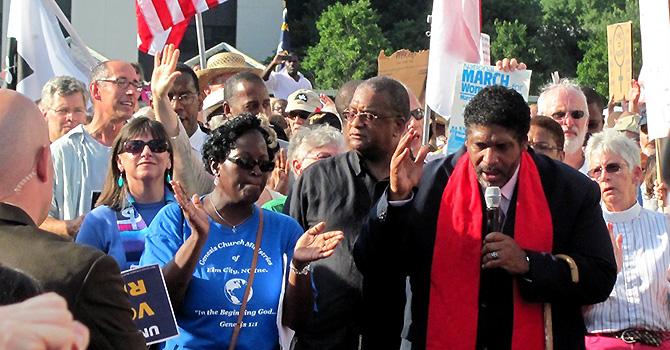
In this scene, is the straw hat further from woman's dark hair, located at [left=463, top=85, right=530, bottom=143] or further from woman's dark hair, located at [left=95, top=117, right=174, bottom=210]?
woman's dark hair, located at [left=463, top=85, right=530, bottom=143]

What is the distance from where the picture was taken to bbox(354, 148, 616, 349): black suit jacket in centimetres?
486

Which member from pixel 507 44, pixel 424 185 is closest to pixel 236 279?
pixel 424 185

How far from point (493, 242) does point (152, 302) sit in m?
1.33

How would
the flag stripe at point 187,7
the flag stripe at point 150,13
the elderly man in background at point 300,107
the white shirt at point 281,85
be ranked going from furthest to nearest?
the white shirt at point 281,85, the flag stripe at point 150,13, the flag stripe at point 187,7, the elderly man in background at point 300,107

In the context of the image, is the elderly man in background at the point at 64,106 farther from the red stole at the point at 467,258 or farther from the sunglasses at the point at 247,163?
the red stole at the point at 467,258

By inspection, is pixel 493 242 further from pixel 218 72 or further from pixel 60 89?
pixel 218 72

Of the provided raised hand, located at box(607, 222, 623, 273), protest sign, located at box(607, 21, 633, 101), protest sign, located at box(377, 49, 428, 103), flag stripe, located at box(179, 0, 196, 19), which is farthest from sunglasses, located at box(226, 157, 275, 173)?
protest sign, located at box(607, 21, 633, 101)

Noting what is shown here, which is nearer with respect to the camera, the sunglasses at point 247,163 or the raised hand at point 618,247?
the sunglasses at point 247,163

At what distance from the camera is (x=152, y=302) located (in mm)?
4656

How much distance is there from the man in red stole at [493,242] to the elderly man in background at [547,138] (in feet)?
5.85

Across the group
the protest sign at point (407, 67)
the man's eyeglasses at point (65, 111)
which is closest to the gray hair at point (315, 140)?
the man's eyeglasses at point (65, 111)

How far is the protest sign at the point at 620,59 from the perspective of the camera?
11.1m

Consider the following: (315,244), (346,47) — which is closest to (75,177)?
(315,244)

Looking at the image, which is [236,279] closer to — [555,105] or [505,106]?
[505,106]
